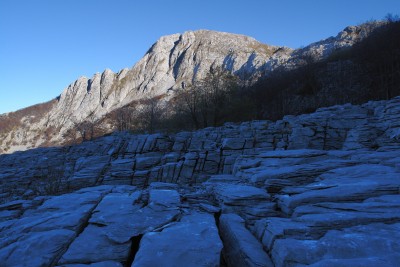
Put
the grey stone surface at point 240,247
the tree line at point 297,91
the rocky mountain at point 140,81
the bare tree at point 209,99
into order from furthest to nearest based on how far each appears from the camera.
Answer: the rocky mountain at point 140,81
the bare tree at point 209,99
the tree line at point 297,91
the grey stone surface at point 240,247

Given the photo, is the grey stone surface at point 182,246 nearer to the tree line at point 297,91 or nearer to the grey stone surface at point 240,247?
the grey stone surface at point 240,247

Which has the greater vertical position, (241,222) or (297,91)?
(297,91)

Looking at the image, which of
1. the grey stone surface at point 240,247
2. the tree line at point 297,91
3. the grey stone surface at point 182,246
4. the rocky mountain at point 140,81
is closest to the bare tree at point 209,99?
the tree line at point 297,91

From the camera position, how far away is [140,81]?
119 meters

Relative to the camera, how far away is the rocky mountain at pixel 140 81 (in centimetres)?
10700

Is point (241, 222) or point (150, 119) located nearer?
point (241, 222)

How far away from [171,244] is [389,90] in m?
43.6

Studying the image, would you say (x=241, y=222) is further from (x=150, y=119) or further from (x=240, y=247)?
(x=150, y=119)

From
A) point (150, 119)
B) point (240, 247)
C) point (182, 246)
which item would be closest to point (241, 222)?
point (240, 247)

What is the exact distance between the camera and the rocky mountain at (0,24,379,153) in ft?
351

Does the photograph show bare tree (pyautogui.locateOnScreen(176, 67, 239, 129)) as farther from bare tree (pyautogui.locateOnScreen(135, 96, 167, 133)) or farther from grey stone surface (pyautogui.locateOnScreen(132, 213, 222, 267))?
grey stone surface (pyautogui.locateOnScreen(132, 213, 222, 267))

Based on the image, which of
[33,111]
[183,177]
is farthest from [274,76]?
[33,111]

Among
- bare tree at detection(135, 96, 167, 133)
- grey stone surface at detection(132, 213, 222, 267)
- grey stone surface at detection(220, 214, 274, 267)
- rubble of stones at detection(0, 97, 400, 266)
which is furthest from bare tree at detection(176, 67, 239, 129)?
grey stone surface at detection(132, 213, 222, 267)

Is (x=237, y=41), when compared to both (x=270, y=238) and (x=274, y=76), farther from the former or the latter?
(x=270, y=238)
